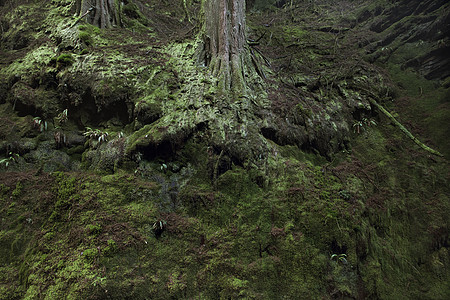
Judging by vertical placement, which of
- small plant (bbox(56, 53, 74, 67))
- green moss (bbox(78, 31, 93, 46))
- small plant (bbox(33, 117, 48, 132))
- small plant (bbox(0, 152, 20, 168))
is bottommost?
small plant (bbox(0, 152, 20, 168))

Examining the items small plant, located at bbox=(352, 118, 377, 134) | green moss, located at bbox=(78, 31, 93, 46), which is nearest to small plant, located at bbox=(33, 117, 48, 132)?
green moss, located at bbox=(78, 31, 93, 46)

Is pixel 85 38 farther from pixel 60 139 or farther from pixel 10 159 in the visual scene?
pixel 10 159

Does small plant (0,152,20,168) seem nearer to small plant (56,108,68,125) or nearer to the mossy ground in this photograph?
the mossy ground

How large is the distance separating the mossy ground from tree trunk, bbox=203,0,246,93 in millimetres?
520

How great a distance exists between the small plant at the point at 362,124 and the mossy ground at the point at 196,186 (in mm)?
129

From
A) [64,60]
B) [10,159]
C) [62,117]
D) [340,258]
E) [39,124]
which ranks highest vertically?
[64,60]

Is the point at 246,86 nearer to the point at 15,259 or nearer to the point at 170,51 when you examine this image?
the point at 170,51

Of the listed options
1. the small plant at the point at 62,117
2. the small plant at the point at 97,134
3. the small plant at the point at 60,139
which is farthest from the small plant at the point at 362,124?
the small plant at the point at 62,117

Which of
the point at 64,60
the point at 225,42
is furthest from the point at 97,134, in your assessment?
the point at 225,42

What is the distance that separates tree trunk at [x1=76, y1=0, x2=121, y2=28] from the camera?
928 centimetres

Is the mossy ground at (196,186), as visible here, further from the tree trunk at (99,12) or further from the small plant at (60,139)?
the tree trunk at (99,12)

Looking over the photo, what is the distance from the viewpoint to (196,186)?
5.52 m

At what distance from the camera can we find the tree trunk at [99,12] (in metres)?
9.28

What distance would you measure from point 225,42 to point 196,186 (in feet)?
16.7
